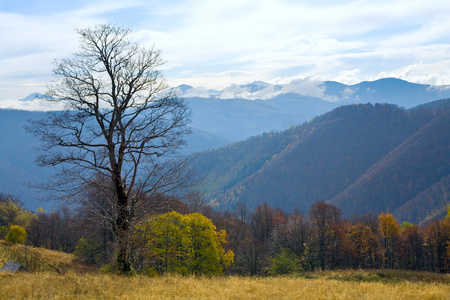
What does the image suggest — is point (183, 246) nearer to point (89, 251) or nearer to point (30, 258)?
point (30, 258)

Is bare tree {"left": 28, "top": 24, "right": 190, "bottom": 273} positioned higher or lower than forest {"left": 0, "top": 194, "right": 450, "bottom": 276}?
higher

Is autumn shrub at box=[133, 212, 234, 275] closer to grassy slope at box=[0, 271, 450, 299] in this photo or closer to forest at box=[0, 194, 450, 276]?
forest at box=[0, 194, 450, 276]

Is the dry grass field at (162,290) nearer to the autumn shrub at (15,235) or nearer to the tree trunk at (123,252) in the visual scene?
the tree trunk at (123,252)

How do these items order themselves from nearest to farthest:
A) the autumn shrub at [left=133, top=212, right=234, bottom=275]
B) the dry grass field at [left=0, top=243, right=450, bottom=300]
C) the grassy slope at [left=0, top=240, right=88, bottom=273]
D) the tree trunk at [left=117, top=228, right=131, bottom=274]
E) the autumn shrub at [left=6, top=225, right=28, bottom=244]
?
1. the dry grass field at [left=0, top=243, right=450, bottom=300]
2. the tree trunk at [left=117, top=228, right=131, bottom=274]
3. the grassy slope at [left=0, top=240, right=88, bottom=273]
4. the autumn shrub at [left=133, top=212, right=234, bottom=275]
5. the autumn shrub at [left=6, top=225, right=28, bottom=244]

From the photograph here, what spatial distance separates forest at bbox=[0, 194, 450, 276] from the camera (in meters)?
26.8

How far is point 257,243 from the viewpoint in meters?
56.1

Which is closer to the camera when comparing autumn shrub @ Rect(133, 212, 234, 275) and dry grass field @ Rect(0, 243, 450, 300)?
dry grass field @ Rect(0, 243, 450, 300)

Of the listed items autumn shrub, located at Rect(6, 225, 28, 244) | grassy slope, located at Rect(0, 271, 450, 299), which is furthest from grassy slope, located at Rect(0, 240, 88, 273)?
grassy slope, located at Rect(0, 271, 450, 299)

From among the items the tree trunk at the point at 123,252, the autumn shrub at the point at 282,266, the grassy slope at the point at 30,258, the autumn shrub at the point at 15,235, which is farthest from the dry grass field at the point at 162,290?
the autumn shrub at the point at 282,266

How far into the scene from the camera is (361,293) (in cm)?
1091

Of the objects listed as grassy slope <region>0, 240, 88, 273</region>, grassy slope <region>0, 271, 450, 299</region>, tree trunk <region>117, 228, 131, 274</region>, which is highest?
tree trunk <region>117, 228, 131, 274</region>

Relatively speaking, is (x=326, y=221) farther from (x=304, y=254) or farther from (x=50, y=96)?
(x=50, y=96)

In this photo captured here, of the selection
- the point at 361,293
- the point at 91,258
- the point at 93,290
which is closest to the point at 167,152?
the point at 93,290

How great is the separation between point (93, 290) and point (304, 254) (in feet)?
135
